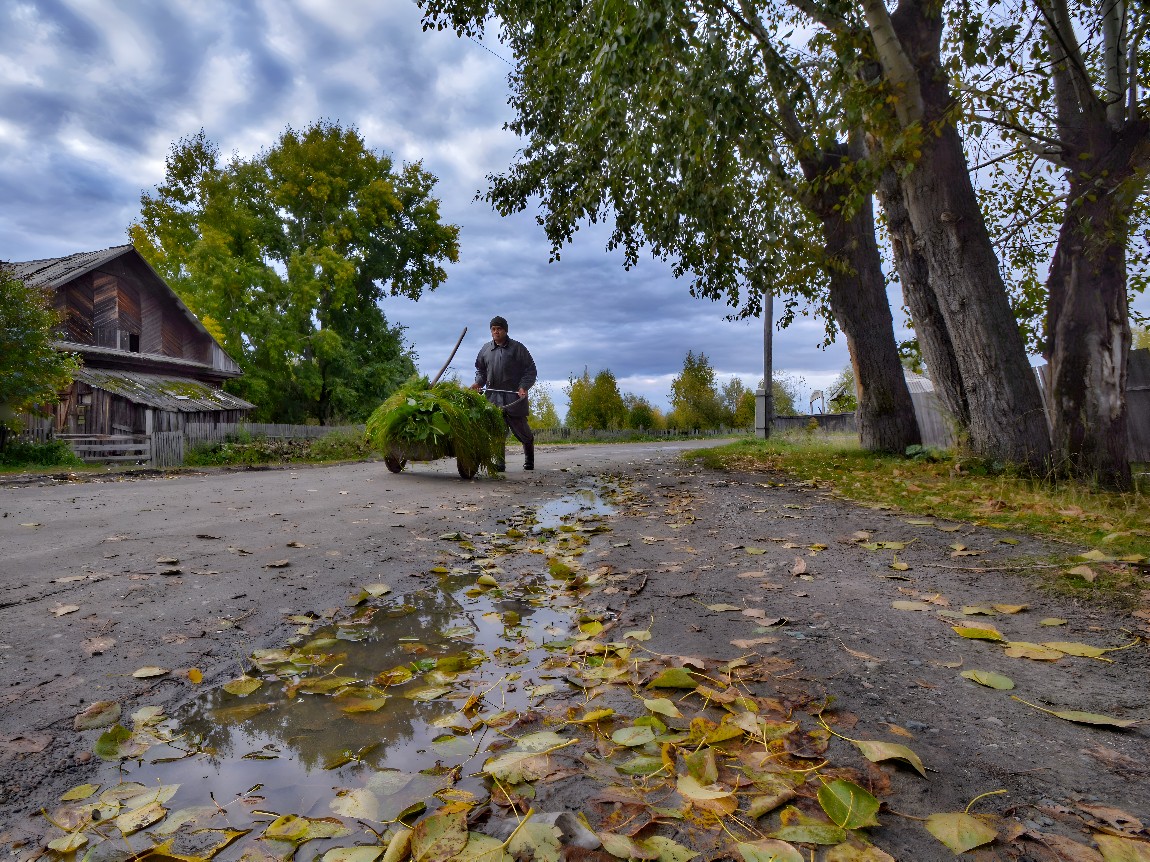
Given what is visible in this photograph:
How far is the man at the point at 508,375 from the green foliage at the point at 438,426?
53.2 inches

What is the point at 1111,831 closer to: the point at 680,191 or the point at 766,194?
the point at 680,191

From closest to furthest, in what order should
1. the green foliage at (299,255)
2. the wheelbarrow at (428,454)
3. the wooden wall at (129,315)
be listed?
the wheelbarrow at (428,454) → the wooden wall at (129,315) → the green foliage at (299,255)

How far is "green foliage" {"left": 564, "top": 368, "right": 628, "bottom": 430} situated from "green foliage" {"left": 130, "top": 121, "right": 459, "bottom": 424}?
1354cm

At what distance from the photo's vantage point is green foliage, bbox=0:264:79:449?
45.1ft

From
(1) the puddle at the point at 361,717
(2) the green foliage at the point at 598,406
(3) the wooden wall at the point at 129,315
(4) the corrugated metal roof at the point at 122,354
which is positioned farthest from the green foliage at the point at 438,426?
(2) the green foliage at the point at 598,406

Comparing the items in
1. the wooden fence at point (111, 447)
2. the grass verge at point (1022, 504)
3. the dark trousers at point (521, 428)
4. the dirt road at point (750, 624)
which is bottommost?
the dirt road at point (750, 624)

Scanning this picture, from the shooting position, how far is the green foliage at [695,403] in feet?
159

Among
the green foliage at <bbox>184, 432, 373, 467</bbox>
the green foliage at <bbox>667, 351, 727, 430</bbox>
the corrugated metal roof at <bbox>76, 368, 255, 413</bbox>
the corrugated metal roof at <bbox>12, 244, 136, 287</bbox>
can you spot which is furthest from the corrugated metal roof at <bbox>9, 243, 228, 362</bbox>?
the green foliage at <bbox>667, 351, 727, 430</bbox>

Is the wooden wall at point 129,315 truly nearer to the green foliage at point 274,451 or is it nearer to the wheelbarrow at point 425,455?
the green foliage at point 274,451

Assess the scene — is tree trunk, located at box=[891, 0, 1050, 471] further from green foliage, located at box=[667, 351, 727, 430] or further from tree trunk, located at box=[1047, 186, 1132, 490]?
green foliage, located at box=[667, 351, 727, 430]

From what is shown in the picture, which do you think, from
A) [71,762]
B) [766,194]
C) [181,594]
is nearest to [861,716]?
[71,762]

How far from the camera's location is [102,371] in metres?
21.1

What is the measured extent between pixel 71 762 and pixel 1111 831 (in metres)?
2.32

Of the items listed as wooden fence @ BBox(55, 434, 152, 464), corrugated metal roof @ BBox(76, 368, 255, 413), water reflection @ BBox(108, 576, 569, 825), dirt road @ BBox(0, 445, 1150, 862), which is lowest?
water reflection @ BBox(108, 576, 569, 825)
